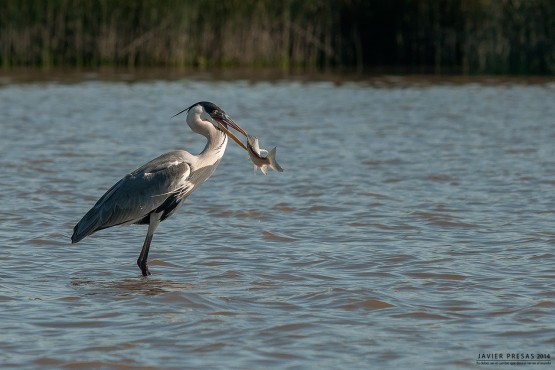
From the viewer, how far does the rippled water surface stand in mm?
5395

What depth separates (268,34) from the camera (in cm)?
2564

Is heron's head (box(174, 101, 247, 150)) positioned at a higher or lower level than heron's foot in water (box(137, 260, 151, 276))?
higher

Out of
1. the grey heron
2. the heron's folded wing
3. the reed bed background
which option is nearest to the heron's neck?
the grey heron

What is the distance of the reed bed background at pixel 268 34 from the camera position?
24.2 m

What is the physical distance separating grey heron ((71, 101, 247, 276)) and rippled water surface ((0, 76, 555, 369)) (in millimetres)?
348

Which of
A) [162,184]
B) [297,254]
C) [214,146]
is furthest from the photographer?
[297,254]

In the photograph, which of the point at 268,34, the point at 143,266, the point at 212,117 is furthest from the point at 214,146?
the point at 268,34

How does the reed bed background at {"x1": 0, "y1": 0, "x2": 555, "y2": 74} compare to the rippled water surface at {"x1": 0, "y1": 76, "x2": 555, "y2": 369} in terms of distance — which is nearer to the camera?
the rippled water surface at {"x1": 0, "y1": 76, "x2": 555, "y2": 369}

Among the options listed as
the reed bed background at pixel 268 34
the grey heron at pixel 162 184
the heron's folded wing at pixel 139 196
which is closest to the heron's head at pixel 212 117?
the grey heron at pixel 162 184

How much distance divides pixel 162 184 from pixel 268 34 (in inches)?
740

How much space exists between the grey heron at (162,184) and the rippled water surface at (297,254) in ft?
1.14

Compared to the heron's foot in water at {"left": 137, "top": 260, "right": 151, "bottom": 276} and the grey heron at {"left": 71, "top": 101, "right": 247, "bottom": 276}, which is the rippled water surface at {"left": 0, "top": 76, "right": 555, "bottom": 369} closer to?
the heron's foot in water at {"left": 137, "top": 260, "right": 151, "bottom": 276}

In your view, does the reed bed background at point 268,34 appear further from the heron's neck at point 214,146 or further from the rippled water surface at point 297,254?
the heron's neck at point 214,146

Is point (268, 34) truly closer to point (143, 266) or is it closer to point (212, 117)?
point (212, 117)
